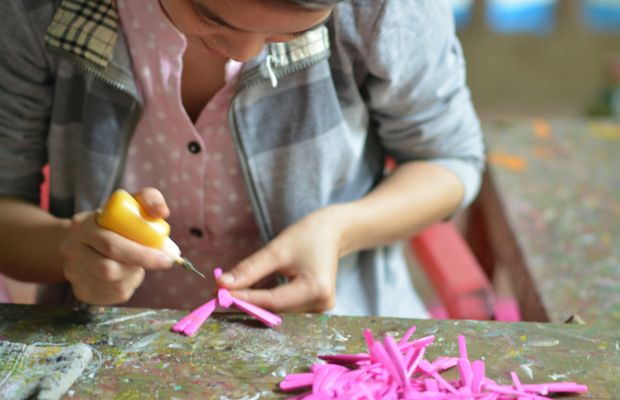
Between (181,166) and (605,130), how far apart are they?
2.79ft

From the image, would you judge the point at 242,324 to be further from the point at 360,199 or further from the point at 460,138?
the point at 460,138

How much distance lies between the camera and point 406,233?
0.98 metres

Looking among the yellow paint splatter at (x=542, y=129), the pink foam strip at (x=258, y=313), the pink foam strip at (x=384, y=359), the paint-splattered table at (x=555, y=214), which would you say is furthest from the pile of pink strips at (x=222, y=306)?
the yellow paint splatter at (x=542, y=129)

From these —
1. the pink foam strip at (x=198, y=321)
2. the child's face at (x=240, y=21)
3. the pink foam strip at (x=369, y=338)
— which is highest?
the child's face at (x=240, y=21)

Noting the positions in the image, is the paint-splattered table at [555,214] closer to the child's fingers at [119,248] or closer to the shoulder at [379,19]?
the shoulder at [379,19]

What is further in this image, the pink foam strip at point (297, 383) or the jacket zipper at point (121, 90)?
the jacket zipper at point (121, 90)

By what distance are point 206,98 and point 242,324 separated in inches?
11.1

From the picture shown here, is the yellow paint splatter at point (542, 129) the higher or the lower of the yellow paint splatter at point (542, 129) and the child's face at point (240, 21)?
the lower

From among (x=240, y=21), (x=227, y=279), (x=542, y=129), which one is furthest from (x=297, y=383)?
(x=542, y=129)

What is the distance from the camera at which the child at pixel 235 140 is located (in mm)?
815

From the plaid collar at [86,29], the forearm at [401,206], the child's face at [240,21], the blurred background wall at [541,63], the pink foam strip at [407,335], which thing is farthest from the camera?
the blurred background wall at [541,63]

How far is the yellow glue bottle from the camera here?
0.65 metres

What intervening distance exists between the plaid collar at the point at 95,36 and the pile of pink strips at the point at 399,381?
0.32m

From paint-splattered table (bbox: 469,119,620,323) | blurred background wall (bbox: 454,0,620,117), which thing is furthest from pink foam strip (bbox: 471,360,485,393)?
blurred background wall (bbox: 454,0,620,117)
